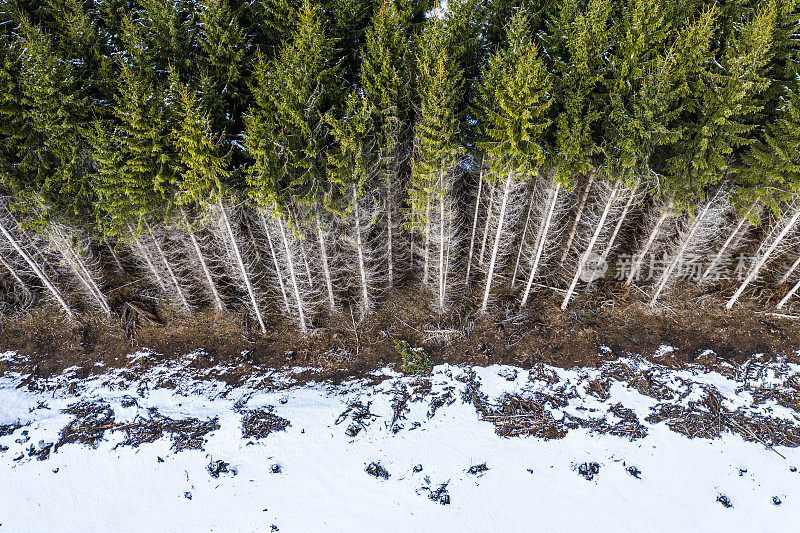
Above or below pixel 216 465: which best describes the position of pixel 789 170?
above

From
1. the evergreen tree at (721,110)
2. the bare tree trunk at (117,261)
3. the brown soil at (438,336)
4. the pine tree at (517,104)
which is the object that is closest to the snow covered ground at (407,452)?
the brown soil at (438,336)

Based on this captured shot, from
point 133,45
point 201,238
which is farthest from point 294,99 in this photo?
point 201,238

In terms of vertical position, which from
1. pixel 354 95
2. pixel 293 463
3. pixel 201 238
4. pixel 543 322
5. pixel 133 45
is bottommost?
pixel 293 463

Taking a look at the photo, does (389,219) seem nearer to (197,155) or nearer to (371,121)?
(371,121)

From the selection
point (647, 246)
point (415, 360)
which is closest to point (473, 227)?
point (415, 360)

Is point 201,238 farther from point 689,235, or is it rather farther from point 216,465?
point 689,235

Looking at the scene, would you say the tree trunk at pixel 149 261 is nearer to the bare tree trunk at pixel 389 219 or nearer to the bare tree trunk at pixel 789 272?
the bare tree trunk at pixel 389 219
